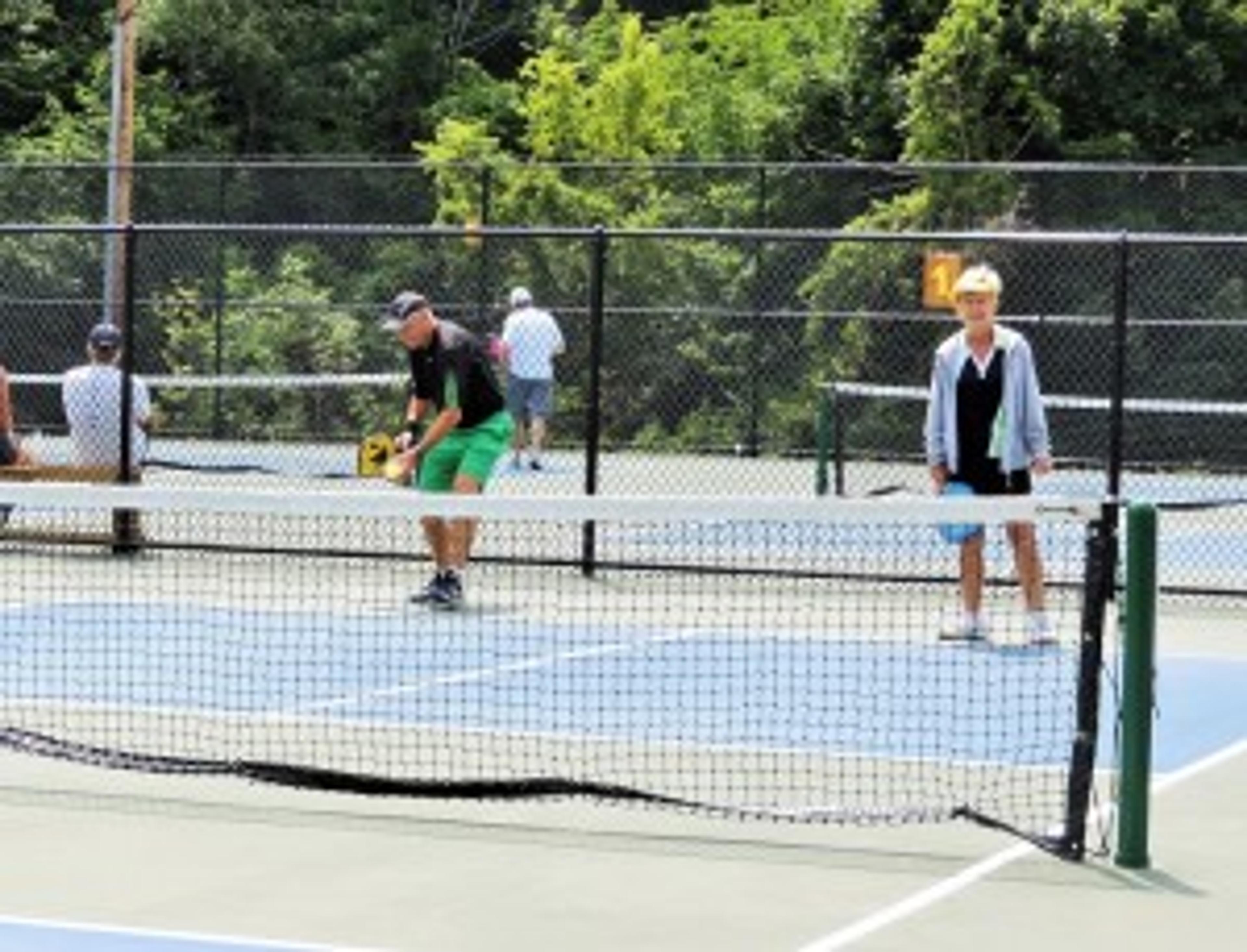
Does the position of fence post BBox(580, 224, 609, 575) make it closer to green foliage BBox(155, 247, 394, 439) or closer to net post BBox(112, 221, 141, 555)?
net post BBox(112, 221, 141, 555)

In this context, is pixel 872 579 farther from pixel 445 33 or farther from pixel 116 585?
pixel 445 33

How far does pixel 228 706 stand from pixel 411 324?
3963mm

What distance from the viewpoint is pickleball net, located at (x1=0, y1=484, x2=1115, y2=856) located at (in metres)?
10.6

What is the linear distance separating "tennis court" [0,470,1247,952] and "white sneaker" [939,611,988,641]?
0.08 metres

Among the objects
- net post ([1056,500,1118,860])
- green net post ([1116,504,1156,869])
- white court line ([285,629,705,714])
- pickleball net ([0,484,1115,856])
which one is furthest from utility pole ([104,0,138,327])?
green net post ([1116,504,1156,869])

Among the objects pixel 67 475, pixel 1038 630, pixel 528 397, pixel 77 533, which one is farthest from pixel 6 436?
pixel 528 397

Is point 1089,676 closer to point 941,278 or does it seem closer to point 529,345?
point 529,345

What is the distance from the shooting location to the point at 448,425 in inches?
658

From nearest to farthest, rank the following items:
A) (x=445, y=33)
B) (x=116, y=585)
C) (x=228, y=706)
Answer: (x=228, y=706) < (x=116, y=585) < (x=445, y=33)

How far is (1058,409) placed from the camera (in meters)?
29.5

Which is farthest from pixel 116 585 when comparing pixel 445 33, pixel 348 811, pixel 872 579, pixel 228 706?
pixel 445 33

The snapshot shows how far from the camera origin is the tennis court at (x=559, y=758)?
874cm

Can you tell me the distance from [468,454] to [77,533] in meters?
4.45

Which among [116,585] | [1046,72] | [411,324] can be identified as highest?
[1046,72]
